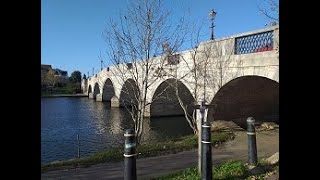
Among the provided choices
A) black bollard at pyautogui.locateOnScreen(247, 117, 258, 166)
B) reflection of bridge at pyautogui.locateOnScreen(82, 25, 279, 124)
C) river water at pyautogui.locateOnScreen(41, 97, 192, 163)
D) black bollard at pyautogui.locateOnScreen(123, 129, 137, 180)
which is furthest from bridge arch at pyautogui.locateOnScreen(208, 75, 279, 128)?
black bollard at pyautogui.locateOnScreen(123, 129, 137, 180)

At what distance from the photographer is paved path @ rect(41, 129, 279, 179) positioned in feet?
25.1

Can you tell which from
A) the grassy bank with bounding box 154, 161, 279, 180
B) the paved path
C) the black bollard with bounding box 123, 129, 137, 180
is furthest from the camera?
the paved path

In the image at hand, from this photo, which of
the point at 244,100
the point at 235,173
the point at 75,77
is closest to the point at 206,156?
the point at 235,173

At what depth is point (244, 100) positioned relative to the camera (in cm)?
1914

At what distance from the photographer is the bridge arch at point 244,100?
→ 18094 millimetres

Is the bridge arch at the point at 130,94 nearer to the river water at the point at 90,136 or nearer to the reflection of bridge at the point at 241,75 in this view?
the reflection of bridge at the point at 241,75

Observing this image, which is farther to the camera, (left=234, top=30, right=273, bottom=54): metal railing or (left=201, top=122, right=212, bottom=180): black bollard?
(left=234, top=30, right=273, bottom=54): metal railing

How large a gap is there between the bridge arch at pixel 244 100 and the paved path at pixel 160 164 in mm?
6842

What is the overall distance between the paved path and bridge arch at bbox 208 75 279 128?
6842 millimetres

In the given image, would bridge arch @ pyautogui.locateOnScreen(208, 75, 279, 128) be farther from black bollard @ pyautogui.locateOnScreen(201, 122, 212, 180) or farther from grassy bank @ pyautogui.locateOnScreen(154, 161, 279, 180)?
black bollard @ pyautogui.locateOnScreen(201, 122, 212, 180)

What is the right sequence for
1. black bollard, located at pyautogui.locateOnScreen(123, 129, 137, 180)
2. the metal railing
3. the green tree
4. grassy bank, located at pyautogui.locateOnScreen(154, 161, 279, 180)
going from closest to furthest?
1. black bollard, located at pyautogui.locateOnScreen(123, 129, 137, 180)
2. grassy bank, located at pyautogui.locateOnScreen(154, 161, 279, 180)
3. the metal railing
4. the green tree

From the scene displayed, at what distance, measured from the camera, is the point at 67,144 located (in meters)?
16.9
